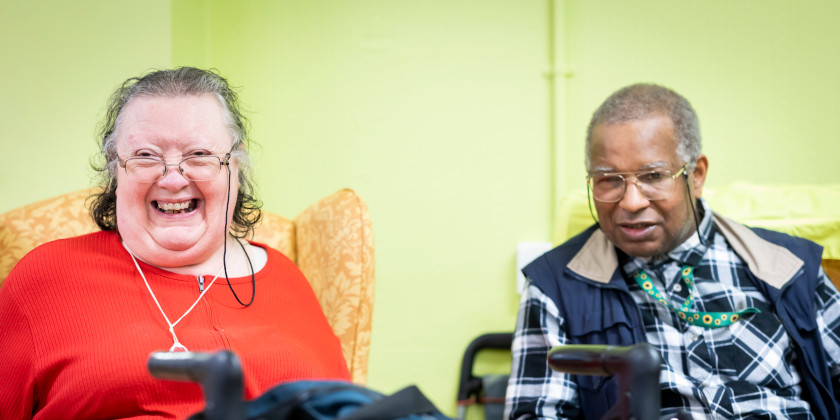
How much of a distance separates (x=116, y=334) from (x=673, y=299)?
3.69 ft

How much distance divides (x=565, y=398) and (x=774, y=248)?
589mm

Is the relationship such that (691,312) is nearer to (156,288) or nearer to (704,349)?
(704,349)

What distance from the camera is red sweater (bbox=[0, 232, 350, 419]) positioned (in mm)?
1232

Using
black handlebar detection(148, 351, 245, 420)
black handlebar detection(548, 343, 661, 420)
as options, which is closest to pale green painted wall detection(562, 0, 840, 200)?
black handlebar detection(548, 343, 661, 420)

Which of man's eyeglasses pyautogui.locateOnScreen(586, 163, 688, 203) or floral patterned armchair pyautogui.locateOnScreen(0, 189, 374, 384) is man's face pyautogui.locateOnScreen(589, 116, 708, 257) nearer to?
man's eyeglasses pyautogui.locateOnScreen(586, 163, 688, 203)

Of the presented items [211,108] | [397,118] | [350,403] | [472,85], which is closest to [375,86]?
[397,118]

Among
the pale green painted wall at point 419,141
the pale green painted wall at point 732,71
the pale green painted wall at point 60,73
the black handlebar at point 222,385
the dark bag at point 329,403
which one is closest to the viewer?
the black handlebar at point 222,385

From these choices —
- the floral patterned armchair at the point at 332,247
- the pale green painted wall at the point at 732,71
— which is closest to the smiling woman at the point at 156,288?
the floral patterned armchair at the point at 332,247

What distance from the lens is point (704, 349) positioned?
5.23 ft

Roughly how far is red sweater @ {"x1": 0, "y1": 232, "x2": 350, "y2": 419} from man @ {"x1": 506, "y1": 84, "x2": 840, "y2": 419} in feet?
1.62

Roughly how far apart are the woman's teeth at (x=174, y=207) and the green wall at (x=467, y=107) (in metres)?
0.97

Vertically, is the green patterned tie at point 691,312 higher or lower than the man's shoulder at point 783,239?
lower

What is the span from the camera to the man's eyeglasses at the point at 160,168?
4.54 feet

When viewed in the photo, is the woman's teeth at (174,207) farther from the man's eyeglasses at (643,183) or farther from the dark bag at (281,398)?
the man's eyeglasses at (643,183)
